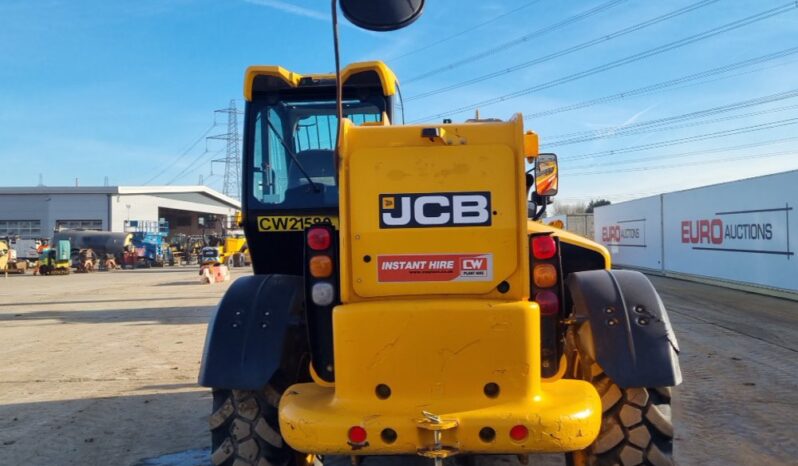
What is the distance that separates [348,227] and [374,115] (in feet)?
9.23

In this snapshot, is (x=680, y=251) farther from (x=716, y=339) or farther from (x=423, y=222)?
(x=423, y=222)

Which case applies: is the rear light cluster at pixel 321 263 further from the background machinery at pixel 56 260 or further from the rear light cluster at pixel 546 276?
the background machinery at pixel 56 260

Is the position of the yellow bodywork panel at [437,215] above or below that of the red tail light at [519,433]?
above

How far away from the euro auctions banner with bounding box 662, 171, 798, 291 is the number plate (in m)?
12.6

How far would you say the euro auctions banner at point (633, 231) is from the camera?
23844mm

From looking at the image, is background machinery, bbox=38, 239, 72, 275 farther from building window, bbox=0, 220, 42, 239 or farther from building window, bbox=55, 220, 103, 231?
building window, bbox=0, 220, 42, 239

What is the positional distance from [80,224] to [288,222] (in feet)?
175

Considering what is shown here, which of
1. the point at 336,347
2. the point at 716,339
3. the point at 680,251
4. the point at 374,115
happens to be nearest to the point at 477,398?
the point at 336,347

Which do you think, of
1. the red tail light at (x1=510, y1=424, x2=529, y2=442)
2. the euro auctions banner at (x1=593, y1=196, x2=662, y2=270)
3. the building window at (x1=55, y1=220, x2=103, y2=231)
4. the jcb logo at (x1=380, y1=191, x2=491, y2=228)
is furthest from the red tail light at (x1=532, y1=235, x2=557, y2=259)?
the building window at (x1=55, y1=220, x2=103, y2=231)

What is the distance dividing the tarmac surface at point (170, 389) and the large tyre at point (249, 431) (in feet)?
5.04

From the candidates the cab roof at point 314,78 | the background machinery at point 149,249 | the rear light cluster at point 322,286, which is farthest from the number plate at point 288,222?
the background machinery at point 149,249

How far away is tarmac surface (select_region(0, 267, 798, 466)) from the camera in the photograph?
199 inches

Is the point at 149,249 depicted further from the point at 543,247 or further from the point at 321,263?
the point at 543,247

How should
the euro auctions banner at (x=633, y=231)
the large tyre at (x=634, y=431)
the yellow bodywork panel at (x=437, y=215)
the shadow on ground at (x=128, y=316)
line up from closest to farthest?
the yellow bodywork panel at (x=437, y=215) < the large tyre at (x=634, y=431) < the shadow on ground at (x=128, y=316) < the euro auctions banner at (x=633, y=231)
